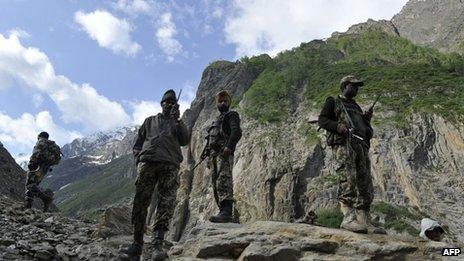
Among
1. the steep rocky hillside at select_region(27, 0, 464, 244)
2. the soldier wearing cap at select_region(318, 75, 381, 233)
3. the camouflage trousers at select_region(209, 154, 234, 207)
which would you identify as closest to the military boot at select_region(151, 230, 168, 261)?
the camouflage trousers at select_region(209, 154, 234, 207)

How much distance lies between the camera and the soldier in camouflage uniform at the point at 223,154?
876cm

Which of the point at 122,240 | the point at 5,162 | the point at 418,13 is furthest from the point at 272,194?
the point at 418,13

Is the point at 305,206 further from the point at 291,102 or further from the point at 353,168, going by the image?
the point at 353,168

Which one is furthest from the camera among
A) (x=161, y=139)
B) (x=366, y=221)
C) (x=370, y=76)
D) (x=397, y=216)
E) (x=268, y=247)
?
(x=370, y=76)

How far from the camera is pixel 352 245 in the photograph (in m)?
6.75

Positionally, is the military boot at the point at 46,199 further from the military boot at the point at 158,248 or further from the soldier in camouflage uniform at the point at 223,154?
the military boot at the point at 158,248

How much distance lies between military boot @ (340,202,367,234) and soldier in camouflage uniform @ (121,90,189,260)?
273 cm

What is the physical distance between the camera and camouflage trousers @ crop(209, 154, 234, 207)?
8820 millimetres

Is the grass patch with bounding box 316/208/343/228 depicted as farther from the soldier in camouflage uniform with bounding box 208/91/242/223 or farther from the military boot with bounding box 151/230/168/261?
the military boot with bounding box 151/230/168/261

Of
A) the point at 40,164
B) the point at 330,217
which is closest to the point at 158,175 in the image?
the point at 40,164

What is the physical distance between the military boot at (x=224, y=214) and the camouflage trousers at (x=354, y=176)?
2052mm

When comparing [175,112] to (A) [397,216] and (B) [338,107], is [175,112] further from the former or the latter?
(A) [397,216]

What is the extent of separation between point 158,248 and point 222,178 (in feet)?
6.68

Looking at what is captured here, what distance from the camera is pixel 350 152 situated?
7711mm
